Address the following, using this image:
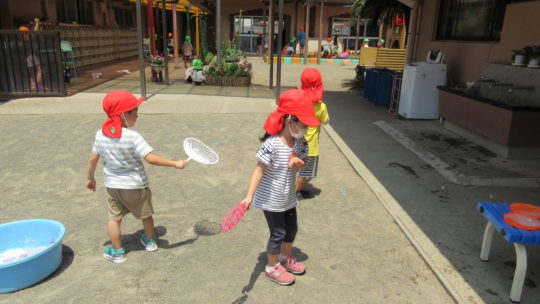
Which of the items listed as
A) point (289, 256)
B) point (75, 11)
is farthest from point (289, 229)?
point (75, 11)

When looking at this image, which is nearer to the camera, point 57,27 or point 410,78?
point 410,78

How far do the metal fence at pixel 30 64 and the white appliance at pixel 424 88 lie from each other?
7888 millimetres

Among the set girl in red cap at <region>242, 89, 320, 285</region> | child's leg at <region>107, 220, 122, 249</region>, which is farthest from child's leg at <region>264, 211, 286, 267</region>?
child's leg at <region>107, 220, 122, 249</region>

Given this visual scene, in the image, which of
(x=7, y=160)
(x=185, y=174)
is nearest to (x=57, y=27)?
(x=7, y=160)

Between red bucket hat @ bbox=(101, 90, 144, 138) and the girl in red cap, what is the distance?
1.01 meters

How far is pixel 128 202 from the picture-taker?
3184mm

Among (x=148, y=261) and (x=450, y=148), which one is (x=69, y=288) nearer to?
(x=148, y=261)

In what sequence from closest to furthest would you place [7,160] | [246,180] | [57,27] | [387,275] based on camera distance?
[387,275]
[246,180]
[7,160]
[57,27]

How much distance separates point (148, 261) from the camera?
3.30 meters

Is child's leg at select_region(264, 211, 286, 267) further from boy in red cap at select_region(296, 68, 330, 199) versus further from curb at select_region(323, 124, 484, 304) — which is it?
boy in red cap at select_region(296, 68, 330, 199)

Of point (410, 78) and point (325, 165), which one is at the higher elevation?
point (410, 78)

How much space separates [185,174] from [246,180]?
Result: 80 centimetres

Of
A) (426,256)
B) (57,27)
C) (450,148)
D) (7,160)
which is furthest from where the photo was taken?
(57,27)

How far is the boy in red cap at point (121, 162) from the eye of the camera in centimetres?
298
